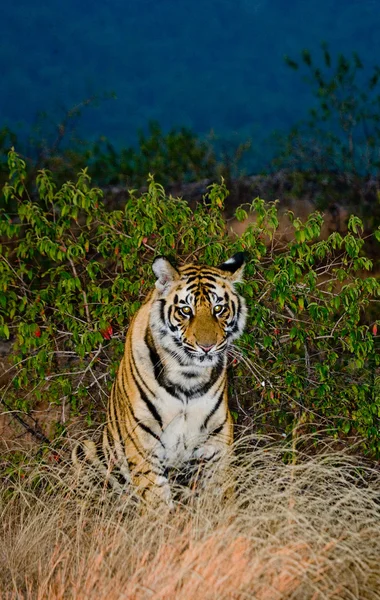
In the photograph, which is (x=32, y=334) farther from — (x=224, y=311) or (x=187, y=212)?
(x=224, y=311)

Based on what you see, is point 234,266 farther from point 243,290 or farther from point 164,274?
point 243,290

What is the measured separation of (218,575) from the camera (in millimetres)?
4316

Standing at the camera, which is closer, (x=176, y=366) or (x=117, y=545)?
(x=117, y=545)

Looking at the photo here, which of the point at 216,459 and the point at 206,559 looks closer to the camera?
the point at 206,559

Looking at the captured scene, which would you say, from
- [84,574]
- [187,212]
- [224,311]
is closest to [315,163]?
[187,212]

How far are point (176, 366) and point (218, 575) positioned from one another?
1521mm

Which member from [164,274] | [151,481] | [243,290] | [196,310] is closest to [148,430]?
[151,481]

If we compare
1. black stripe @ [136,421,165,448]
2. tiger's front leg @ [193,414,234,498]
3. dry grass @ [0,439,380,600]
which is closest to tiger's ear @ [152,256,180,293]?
black stripe @ [136,421,165,448]

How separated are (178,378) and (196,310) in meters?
0.42

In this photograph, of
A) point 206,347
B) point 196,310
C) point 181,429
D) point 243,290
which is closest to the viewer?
point 206,347

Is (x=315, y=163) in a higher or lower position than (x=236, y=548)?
higher

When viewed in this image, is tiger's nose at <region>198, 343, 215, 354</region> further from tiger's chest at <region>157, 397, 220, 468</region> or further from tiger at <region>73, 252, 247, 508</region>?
tiger's chest at <region>157, 397, 220, 468</region>

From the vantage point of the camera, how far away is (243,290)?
21.9 ft

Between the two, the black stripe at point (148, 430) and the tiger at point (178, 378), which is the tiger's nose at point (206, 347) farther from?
the black stripe at point (148, 430)
